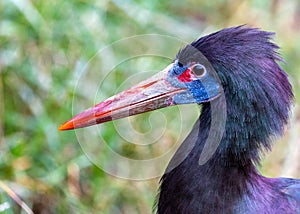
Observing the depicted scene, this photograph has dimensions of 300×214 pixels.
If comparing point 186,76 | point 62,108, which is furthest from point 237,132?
point 62,108

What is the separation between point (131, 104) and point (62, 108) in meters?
1.13

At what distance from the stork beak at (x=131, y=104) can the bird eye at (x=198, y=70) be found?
0.07 metres

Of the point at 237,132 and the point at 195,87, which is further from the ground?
the point at 195,87

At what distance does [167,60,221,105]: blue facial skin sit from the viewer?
279 centimetres

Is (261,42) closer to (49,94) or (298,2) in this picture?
(49,94)

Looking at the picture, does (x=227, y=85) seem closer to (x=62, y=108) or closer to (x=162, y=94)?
(x=162, y=94)

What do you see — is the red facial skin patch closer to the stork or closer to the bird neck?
the stork

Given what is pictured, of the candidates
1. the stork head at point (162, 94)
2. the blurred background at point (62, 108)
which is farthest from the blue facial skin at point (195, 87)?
the blurred background at point (62, 108)

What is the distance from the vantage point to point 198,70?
2.83m

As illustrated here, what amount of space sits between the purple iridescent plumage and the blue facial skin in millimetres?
30

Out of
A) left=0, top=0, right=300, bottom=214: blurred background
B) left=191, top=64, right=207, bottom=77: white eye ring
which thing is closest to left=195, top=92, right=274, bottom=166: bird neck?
left=191, top=64, right=207, bottom=77: white eye ring

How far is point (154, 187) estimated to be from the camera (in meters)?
4.04

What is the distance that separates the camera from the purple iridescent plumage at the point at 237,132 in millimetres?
2738

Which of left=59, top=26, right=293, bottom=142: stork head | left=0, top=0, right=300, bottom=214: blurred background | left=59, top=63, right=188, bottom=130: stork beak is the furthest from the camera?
left=0, top=0, right=300, bottom=214: blurred background
